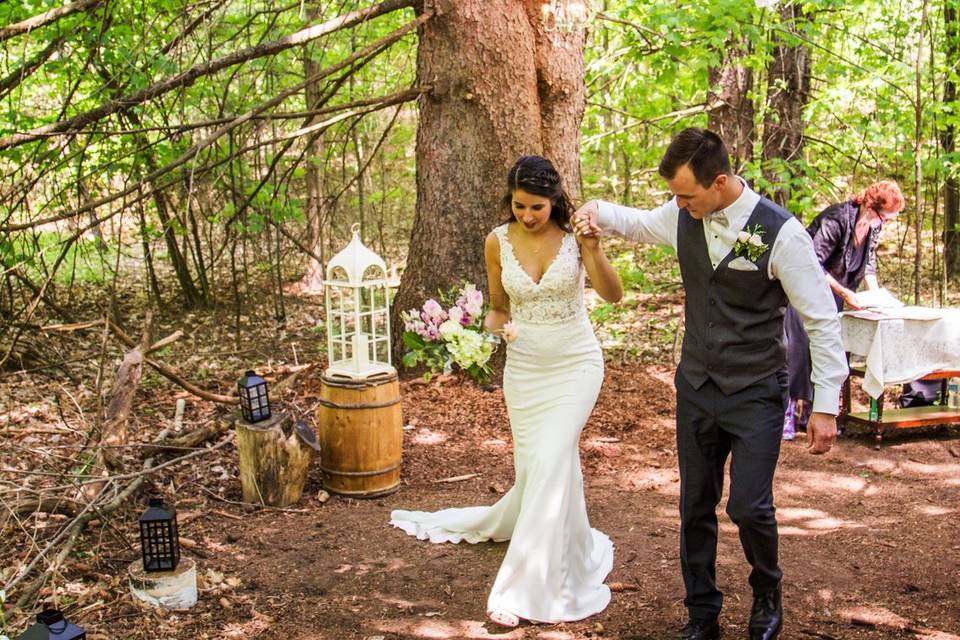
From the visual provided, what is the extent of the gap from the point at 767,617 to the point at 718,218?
5.43 ft

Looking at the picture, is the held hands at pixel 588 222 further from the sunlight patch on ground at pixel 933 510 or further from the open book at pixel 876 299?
the open book at pixel 876 299

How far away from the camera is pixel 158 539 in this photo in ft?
13.6

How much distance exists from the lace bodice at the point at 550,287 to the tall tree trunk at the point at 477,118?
8.66 feet

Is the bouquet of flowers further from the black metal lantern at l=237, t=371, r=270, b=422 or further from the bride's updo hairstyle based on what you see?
the black metal lantern at l=237, t=371, r=270, b=422

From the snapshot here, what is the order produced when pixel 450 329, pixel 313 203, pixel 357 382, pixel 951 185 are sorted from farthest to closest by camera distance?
pixel 313 203
pixel 951 185
pixel 357 382
pixel 450 329

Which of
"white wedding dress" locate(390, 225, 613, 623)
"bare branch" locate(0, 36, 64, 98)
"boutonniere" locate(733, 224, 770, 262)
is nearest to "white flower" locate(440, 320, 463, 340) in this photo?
"white wedding dress" locate(390, 225, 613, 623)

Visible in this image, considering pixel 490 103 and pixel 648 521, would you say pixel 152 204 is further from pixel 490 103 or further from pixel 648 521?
pixel 648 521

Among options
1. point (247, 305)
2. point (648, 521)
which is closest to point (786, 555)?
point (648, 521)

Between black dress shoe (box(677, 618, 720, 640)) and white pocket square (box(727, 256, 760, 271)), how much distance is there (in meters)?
1.52

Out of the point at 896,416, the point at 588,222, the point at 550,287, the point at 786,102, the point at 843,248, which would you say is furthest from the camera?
the point at 786,102

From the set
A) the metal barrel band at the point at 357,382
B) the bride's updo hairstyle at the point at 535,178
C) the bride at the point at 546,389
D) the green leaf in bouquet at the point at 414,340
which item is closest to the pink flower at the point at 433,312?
the bride at the point at 546,389

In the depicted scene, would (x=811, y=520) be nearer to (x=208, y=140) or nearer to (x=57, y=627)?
(x=57, y=627)

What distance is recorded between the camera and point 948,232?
12.5 meters

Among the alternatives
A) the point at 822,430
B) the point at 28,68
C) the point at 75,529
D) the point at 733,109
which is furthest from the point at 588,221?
the point at 733,109
